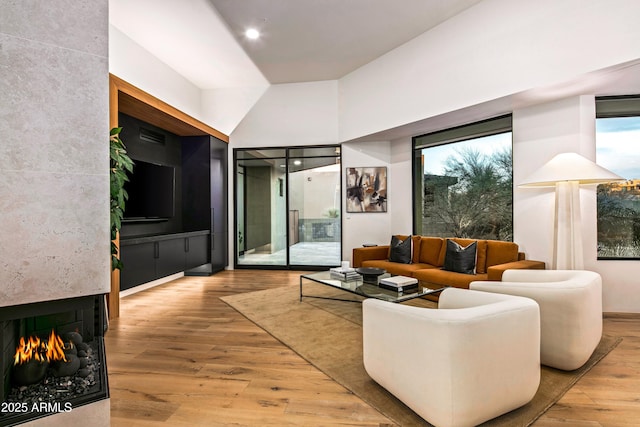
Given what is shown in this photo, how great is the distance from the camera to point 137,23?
4391mm

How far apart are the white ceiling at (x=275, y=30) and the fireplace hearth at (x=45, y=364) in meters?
3.68

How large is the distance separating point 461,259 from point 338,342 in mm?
2042

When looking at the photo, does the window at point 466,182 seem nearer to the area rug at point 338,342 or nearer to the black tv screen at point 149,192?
the area rug at point 338,342

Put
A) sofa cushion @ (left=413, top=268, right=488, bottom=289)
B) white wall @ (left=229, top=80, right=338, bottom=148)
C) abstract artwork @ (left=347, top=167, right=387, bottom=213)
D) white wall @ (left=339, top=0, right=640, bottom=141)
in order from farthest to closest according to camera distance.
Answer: white wall @ (left=229, top=80, right=338, bottom=148), abstract artwork @ (left=347, top=167, right=387, bottom=213), sofa cushion @ (left=413, top=268, right=488, bottom=289), white wall @ (left=339, top=0, right=640, bottom=141)

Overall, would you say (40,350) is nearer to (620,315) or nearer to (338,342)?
(338,342)

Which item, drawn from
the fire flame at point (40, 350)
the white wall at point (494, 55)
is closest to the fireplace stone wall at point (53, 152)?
the fire flame at point (40, 350)

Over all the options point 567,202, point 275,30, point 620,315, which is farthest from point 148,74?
point 620,315

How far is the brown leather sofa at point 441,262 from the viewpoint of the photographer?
3717mm

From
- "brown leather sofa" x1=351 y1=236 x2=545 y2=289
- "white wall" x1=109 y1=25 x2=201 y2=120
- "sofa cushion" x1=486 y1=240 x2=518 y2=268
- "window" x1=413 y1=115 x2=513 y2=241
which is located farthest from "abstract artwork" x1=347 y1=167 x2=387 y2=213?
"white wall" x1=109 y1=25 x2=201 y2=120

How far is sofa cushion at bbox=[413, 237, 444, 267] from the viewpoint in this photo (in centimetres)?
477

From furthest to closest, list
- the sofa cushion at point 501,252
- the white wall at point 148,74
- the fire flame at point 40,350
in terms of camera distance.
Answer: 1. the white wall at point 148,74
2. the sofa cushion at point 501,252
3. the fire flame at point 40,350

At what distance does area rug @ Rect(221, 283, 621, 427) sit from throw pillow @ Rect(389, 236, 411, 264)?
0.74 meters

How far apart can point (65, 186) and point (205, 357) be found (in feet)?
5.60

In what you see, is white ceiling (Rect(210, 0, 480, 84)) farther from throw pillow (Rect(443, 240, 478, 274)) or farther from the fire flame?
the fire flame
